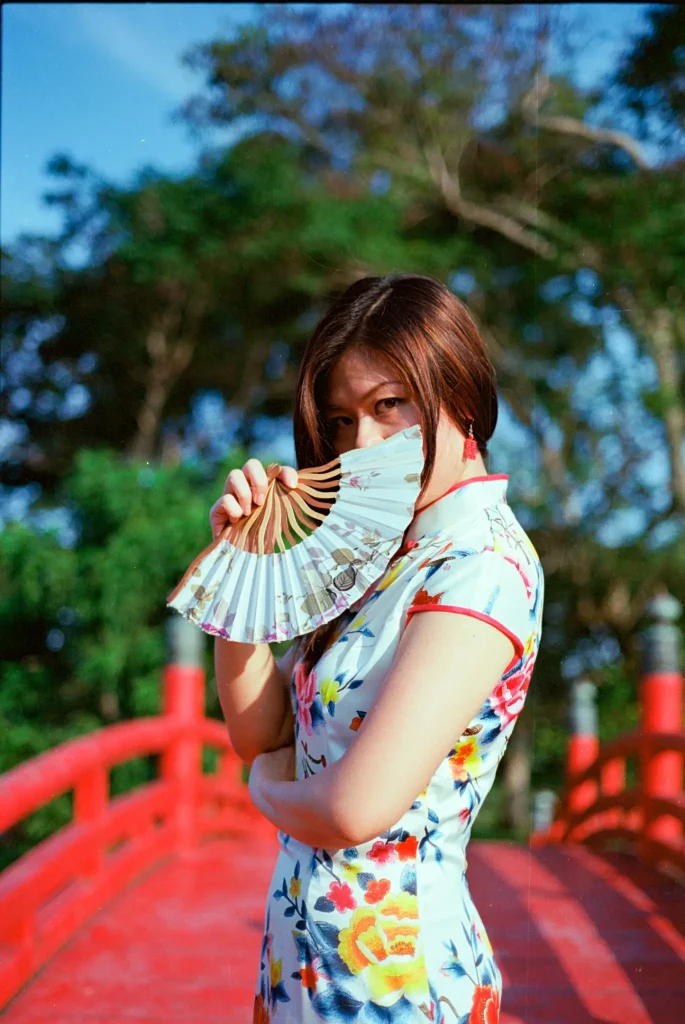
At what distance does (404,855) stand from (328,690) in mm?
124

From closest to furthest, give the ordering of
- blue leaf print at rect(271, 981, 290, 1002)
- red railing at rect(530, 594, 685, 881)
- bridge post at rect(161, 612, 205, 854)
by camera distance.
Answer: blue leaf print at rect(271, 981, 290, 1002) → red railing at rect(530, 594, 685, 881) → bridge post at rect(161, 612, 205, 854)

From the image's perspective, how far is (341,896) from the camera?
65 cm

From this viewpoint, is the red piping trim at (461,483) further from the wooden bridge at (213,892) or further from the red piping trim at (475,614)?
the wooden bridge at (213,892)

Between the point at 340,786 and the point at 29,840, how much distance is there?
404 centimetres

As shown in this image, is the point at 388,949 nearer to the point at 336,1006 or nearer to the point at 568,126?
the point at 336,1006

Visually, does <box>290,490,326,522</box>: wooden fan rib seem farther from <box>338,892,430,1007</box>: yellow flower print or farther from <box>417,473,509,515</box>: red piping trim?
<box>338,892,430,1007</box>: yellow flower print

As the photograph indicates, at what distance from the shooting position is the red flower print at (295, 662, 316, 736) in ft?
2.16

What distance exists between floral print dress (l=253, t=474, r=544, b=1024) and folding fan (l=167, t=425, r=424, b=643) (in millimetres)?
30

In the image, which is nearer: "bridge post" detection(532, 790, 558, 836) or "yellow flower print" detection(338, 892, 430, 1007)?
"yellow flower print" detection(338, 892, 430, 1007)

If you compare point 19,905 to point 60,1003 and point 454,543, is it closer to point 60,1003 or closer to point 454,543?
point 60,1003

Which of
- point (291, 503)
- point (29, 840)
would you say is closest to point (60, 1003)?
point (291, 503)

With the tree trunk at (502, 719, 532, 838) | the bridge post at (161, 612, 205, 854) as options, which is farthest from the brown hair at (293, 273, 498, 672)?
the tree trunk at (502, 719, 532, 838)

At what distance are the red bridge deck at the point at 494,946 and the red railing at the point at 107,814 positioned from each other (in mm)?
60

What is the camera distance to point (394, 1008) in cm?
64
